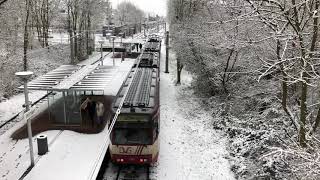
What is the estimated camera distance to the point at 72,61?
4241cm

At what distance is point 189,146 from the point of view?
1803 cm

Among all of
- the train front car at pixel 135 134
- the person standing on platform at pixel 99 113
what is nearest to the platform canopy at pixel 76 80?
the person standing on platform at pixel 99 113

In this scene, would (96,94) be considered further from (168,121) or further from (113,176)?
(113,176)

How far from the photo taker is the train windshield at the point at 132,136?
45.8 ft

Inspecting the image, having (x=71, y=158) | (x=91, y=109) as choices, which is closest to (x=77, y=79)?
(x=91, y=109)

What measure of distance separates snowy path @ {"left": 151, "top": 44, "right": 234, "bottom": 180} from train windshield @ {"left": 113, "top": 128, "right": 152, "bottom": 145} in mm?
1833

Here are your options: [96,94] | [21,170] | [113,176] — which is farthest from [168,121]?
[21,170]

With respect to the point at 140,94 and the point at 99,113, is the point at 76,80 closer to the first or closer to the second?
the point at 99,113

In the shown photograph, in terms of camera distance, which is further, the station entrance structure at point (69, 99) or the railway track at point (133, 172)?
the station entrance structure at point (69, 99)

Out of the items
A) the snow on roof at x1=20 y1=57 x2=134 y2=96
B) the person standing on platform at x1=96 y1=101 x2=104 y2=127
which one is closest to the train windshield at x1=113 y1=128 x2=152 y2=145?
the snow on roof at x1=20 y1=57 x2=134 y2=96

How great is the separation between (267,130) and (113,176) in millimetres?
7513

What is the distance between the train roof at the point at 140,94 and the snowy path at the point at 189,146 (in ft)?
9.91

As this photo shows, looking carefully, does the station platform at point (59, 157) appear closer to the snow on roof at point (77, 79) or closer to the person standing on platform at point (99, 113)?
the person standing on platform at point (99, 113)

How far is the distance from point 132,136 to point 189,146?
16.1 feet
